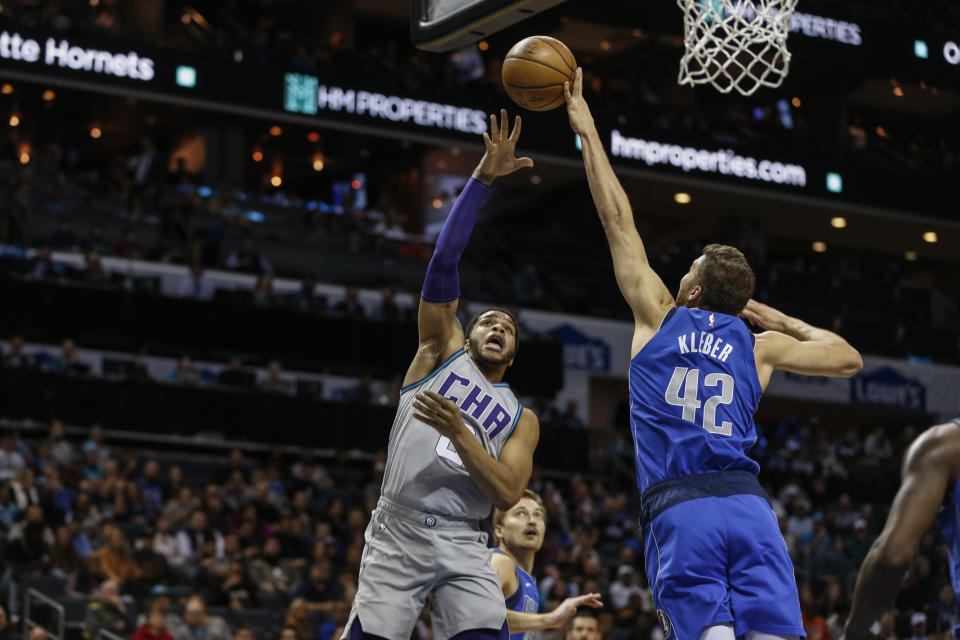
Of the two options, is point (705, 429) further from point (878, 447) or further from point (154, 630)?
point (878, 447)

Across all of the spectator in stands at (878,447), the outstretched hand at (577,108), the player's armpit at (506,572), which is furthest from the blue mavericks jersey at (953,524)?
the spectator in stands at (878,447)

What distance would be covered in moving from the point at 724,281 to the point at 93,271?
15129 mm

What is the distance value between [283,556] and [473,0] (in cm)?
987

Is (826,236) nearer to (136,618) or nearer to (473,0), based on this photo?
(136,618)

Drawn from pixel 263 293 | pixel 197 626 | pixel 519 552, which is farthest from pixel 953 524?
pixel 263 293

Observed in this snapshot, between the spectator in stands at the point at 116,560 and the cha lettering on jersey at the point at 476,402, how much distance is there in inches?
325

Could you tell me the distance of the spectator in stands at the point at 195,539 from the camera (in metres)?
13.6

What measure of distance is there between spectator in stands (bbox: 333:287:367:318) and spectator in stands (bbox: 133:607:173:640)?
955 cm

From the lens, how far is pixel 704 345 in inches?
182

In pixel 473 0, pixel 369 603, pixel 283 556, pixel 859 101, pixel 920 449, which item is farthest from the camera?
pixel 859 101

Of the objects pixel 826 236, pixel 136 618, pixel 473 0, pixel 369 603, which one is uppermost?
pixel 826 236

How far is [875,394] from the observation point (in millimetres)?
28734

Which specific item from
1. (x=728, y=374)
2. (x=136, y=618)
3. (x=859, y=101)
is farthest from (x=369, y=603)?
(x=859, y=101)

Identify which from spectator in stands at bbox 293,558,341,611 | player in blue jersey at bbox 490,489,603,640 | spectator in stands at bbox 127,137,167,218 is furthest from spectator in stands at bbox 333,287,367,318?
player in blue jersey at bbox 490,489,603,640
